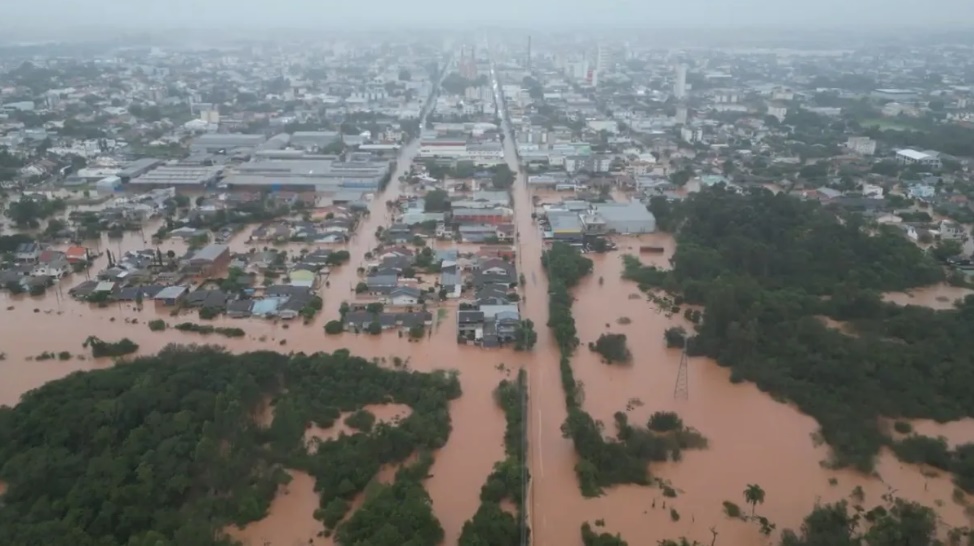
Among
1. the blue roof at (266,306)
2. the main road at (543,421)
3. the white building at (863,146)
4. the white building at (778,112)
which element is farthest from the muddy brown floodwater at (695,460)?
the white building at (778,112)

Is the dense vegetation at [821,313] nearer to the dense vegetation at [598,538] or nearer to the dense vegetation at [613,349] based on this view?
the dense vegetation at [613,349]

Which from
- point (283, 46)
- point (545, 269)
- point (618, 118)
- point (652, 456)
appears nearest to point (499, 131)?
point (618, 118)

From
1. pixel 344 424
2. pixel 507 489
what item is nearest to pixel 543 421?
pixel 507 489

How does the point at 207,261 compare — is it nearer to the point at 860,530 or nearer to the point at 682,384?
the point at 682,384

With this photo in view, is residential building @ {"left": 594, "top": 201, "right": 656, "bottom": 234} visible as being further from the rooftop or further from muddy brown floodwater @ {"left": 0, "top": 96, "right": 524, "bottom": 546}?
the rooftop

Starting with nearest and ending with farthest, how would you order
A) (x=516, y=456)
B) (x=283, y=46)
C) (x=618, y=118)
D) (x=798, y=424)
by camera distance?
(x=516, y=456), (x=798, y=424), (x=618, y=118), (x=283, y=46)

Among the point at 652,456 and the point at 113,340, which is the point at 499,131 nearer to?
the point at 113,340

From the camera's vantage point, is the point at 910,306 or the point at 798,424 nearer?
the point at 798,424
